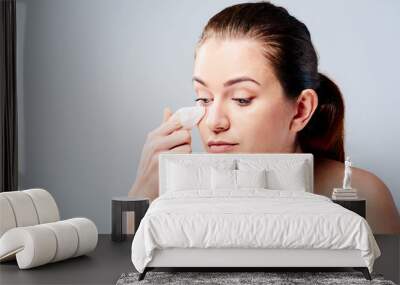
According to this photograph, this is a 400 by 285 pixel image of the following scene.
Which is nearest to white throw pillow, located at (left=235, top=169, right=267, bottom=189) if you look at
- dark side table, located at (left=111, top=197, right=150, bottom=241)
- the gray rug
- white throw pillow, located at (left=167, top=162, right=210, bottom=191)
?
white throw pillow, located at (left=167, top=162, right=210, bottom=191)

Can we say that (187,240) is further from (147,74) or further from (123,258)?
(147,74)

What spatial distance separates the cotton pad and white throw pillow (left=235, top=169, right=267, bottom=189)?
3.12 feet

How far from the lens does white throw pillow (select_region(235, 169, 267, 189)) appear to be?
6406 millimetres

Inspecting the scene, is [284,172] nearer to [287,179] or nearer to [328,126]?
[287,179]

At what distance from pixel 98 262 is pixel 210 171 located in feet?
4.84

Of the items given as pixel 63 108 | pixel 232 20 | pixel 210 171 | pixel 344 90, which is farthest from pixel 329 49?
pixel 63 108

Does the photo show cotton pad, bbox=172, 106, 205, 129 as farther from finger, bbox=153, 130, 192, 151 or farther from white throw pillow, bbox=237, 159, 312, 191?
white throw pillow, bbox=237, 159, 312, 191

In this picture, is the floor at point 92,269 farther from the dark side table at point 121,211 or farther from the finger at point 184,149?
the finger at point 184,149

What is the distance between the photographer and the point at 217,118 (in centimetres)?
704

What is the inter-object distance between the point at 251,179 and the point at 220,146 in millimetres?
799

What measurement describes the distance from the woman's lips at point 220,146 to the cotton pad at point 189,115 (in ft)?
0.97

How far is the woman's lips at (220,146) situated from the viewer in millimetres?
7077

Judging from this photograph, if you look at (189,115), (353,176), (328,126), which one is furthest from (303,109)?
(189,115)

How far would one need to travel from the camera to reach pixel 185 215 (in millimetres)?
4875
